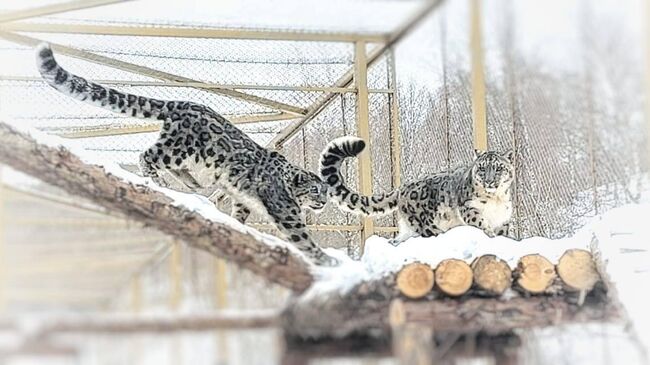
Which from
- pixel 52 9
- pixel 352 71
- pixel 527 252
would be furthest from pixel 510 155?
pixel 52 9

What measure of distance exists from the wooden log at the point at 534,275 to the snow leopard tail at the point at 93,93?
1281 millimetres

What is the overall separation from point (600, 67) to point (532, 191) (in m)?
0.53

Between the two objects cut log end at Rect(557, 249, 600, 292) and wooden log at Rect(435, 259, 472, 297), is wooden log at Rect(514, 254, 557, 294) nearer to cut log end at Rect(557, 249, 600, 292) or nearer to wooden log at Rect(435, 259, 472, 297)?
cut log end at Rect(557, 249, 600, 292)

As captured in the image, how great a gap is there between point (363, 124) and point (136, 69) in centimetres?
84

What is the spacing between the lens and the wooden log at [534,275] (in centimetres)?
315

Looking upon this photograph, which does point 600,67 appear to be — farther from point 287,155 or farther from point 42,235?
point 42,235

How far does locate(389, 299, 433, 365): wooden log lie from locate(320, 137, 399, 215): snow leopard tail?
2.15ft

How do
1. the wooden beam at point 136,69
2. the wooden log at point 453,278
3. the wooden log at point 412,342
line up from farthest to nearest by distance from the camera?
the wooden beam at point 136,69 < the wooden log at point 453,278 < the wooden log at point 412,342

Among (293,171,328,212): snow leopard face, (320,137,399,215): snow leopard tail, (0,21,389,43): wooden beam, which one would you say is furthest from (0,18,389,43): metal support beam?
(293,171,328,212): snow leopard face

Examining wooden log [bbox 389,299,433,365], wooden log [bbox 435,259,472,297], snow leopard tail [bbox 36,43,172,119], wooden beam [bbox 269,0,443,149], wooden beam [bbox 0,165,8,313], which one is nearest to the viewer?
wooden log [bbox 389,299,433,365]

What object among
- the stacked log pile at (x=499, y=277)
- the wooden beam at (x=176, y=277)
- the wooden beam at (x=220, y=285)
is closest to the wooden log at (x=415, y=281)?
the stacked log pile at (x=499, y=277)

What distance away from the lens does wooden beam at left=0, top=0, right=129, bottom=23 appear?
3.41 meters

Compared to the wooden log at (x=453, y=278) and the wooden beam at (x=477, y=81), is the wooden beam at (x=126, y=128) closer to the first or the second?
the wooden beam at (x=477, y=81)

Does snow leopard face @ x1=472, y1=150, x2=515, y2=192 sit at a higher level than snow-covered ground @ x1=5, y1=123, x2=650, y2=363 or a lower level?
higher
